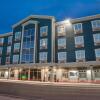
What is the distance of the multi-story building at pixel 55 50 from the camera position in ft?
119

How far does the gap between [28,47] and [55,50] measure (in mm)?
7363

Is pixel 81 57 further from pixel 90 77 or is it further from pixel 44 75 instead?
pixel 44 75

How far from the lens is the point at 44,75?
4000 centimetres

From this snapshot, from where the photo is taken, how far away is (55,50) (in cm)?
4116

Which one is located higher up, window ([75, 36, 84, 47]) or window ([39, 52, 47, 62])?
window ([75, 36, 84, 47])

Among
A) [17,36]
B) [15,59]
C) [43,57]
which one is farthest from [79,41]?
[15,59]

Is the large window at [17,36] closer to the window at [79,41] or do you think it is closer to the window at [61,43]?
the window at [61,43]

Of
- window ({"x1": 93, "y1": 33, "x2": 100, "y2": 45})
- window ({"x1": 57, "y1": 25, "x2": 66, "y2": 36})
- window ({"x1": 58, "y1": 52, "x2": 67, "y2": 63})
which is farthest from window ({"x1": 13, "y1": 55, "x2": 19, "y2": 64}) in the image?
window ({"x1": 93, "y1": 33, "x2": 100, "y2": 45})

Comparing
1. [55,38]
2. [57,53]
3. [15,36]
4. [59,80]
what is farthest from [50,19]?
[59,80]

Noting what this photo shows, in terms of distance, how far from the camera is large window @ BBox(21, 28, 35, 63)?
43.0 m

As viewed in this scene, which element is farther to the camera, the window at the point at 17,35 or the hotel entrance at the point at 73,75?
the window at the point at 17,35

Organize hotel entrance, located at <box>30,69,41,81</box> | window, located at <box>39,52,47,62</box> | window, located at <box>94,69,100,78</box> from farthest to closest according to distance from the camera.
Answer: window, located at <box>39,52,47,62</box>, hotel entrance, located at <box>30,69,41,81</box>, window, located at <box>94,69,100,78</box>

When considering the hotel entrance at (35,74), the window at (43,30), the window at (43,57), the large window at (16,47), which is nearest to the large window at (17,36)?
the large window at (16,47)

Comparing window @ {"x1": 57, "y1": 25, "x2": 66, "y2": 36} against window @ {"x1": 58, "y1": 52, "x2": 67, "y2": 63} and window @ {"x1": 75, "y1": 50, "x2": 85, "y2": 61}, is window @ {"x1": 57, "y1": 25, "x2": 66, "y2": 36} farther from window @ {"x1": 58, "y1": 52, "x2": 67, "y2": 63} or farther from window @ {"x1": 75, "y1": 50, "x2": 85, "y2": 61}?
window @ {"x1": 75, "y1": 50, "x2": 85, "y2": 61}
